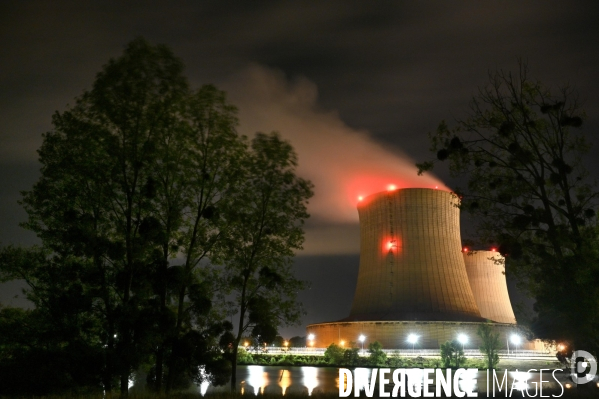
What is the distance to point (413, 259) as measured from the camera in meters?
41.9

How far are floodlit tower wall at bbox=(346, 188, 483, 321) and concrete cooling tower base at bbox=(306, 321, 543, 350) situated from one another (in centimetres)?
130

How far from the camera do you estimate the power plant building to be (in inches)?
1658

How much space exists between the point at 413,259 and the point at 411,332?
816 cm

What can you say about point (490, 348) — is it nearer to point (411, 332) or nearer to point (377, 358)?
point (411, 332)

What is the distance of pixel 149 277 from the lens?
15.1 metres

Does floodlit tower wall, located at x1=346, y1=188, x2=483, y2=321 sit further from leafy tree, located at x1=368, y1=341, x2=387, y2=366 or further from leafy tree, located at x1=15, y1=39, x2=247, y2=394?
leafy tree, located at x1=15, y1=39, x2=247, y2=394

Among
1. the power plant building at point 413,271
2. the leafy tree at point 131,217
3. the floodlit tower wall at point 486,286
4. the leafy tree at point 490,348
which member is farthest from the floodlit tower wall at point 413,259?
the leafy tree at point 131,217

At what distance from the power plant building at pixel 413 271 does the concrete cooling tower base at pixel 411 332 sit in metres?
0.09

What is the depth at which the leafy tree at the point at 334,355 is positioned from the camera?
147ft

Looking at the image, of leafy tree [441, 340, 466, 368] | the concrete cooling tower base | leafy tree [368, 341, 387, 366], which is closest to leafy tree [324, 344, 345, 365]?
leafy tree [368, 341, 387, 366]

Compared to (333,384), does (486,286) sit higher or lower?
higher

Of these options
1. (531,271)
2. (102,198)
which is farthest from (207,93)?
(531,271)

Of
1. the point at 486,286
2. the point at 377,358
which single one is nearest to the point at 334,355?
the point at 377,358

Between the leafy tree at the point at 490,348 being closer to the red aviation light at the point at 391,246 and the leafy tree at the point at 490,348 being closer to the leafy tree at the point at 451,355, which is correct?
the leafy tree at the point at 451,355
